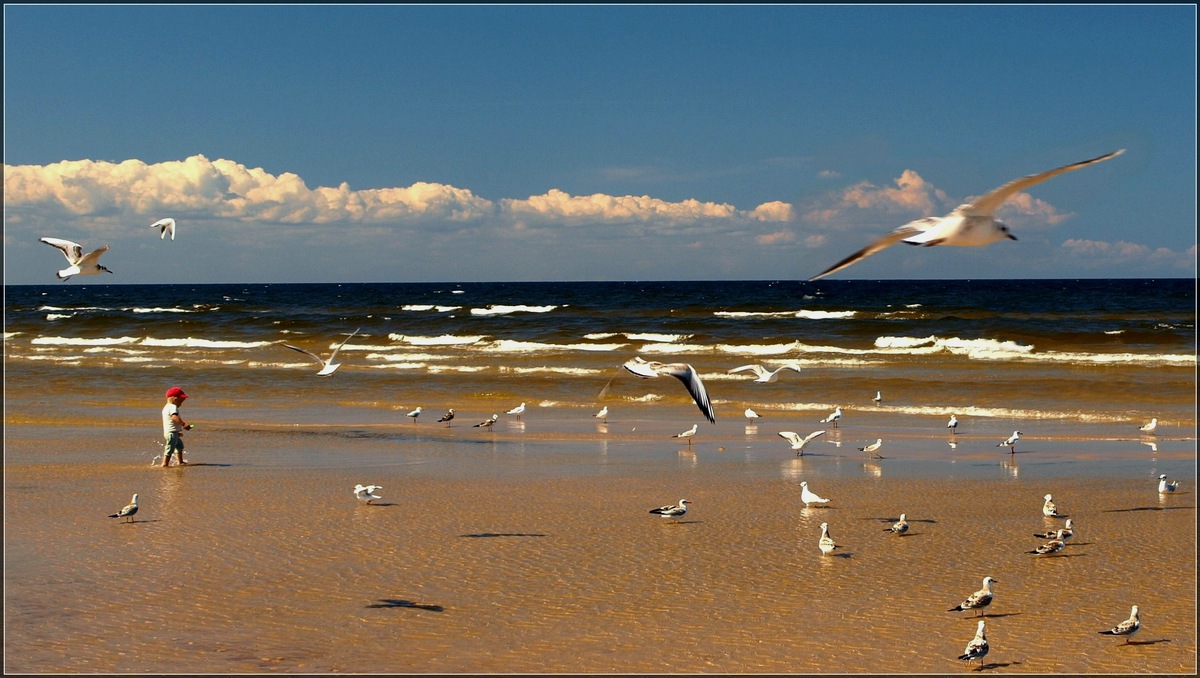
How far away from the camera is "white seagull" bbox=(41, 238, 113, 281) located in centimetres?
1341

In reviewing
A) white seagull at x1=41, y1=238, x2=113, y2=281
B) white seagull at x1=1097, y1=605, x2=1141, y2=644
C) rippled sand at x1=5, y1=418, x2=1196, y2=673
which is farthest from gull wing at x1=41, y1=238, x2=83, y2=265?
white seagull at x1=1097, y1=605, x2=1141, y2=644

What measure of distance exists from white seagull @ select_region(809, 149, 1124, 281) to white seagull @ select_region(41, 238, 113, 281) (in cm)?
1033

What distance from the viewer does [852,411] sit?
22266 mm

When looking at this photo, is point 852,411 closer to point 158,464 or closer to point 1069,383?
point 1069,383

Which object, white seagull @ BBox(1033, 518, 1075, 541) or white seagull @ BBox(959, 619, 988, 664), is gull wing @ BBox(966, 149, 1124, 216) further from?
white seagull @ BBox(1033, 518, 1075, 541)

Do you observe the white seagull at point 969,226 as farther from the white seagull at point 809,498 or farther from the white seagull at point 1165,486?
the white seagull at point 1165,486

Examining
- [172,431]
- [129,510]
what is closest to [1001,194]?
[129,510]

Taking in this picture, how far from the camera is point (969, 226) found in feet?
22.2

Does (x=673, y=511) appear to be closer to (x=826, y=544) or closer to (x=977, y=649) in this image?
(x=826, y=544)

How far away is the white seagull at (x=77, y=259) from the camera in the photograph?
13.4 meters

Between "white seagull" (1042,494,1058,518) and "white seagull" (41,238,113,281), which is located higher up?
"white seagull" (41,238,113,281)

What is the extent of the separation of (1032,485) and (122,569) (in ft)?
33.4

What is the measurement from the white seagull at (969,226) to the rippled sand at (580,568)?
272 centimetres

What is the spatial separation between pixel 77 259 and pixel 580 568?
27.7ft
